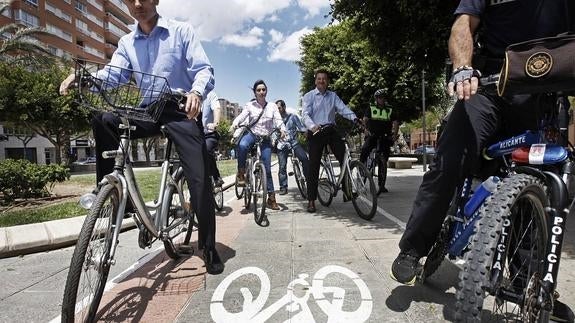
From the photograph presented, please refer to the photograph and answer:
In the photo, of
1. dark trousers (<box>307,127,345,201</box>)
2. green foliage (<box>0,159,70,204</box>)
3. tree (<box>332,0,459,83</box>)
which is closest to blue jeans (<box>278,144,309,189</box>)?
dark trousers (<box>307,127,345,201</box>)

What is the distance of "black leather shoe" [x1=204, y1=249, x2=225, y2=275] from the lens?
11.1 ft

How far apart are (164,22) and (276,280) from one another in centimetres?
211

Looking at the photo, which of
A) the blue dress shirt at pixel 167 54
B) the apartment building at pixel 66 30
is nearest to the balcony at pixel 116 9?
the apartment building at pixel 66 30

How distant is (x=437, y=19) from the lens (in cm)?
664

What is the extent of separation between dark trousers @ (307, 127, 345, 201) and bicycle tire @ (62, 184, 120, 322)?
3841 millimetres

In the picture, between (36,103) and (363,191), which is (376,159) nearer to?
(363,191)

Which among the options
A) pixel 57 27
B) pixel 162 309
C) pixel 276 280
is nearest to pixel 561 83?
pixel 276 280

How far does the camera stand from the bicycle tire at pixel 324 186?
6527 millimetres

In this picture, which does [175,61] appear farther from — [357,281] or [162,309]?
[357,281]

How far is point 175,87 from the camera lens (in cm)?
343

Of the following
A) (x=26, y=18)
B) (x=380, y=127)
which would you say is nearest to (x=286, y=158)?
(x=380, y=127)

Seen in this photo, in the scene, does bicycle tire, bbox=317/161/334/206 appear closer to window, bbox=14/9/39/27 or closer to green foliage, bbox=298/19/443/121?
green foliage, bbox=298/19/443/121

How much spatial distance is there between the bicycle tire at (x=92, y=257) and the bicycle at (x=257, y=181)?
2.91m

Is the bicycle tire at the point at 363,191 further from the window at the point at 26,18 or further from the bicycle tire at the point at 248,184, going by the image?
the window at the point at 26,18
